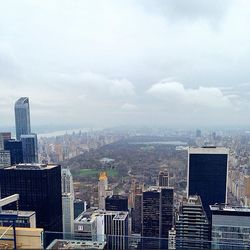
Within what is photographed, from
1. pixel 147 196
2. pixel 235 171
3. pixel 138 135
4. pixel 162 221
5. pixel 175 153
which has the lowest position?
pixel 162 221

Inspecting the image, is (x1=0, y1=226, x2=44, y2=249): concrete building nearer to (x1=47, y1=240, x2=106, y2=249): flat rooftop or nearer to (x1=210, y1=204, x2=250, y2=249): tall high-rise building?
(x1=47, y1=240, x2=106, y2=249): flat rooftop

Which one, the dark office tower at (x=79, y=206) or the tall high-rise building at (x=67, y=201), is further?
the dark office tower at (x=79, y=206)

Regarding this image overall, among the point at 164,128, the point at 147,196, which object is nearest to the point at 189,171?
the point at 147,196

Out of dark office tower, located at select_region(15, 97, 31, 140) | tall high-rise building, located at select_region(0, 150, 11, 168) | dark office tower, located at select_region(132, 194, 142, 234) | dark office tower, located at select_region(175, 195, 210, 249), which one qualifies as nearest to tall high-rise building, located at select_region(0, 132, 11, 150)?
dark office tower, located at select_region(15, 97, 31, 140)

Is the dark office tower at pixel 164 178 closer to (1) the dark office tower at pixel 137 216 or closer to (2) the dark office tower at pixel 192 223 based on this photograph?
(1) the dark office tower at pixel 137 216

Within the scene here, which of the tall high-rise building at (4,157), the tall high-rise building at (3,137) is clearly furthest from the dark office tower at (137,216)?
the tall high-rise building at (3,137)

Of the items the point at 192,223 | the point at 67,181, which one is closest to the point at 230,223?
the point at 192,223

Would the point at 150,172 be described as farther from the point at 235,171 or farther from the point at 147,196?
the point at 235,171
